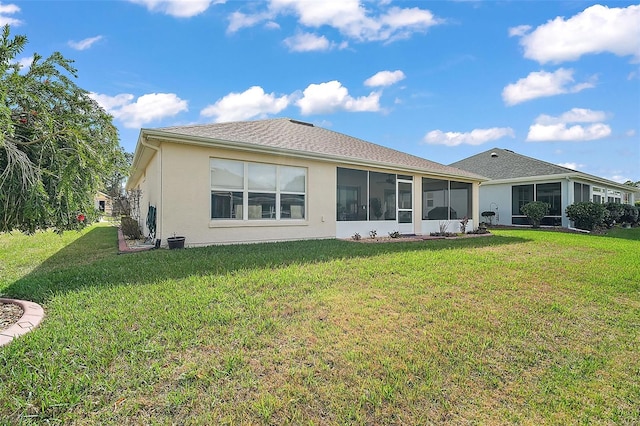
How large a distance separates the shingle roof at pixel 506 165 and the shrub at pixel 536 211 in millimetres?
1869

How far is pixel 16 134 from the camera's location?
3418 mm

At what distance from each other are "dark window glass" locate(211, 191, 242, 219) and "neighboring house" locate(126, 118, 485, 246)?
3 centimetres

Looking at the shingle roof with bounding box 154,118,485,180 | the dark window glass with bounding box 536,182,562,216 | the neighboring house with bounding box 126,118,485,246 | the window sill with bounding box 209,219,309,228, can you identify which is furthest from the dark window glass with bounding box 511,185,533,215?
the window sill with bounding box 209,219,309,228

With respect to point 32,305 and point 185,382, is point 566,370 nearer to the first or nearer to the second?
point 185,382

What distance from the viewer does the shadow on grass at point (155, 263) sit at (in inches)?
196

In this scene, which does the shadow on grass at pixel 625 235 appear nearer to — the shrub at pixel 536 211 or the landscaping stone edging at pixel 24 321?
the shrub at pixel 536 211

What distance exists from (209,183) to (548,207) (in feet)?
60.4

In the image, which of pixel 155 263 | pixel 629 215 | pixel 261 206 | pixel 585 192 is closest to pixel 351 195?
pixel 261 206

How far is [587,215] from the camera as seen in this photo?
15898 millimetres

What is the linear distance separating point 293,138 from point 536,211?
1450cm

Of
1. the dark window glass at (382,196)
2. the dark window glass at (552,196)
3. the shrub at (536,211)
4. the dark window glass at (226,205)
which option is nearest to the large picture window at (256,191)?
the dark window glass at (226,205)

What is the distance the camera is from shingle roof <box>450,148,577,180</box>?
61.5 ft

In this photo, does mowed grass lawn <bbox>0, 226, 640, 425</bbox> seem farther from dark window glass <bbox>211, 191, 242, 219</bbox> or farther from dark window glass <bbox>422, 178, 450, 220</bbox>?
dark window glass <bbox>422, 178, 450, 220</bbox>

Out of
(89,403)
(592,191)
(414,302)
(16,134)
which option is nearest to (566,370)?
(414,302)
